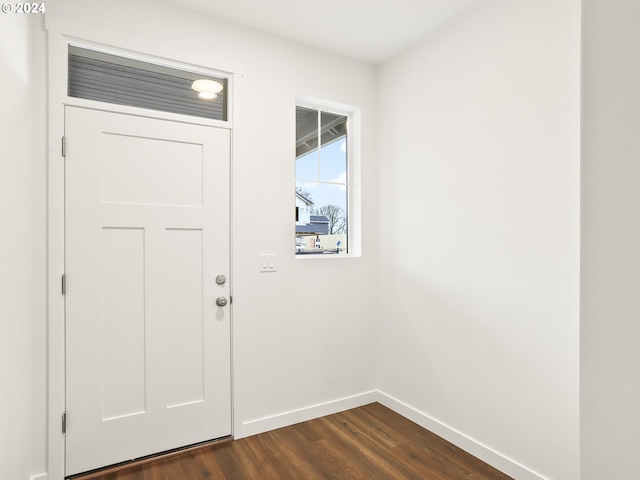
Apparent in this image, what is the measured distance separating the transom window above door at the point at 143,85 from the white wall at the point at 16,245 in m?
0.24

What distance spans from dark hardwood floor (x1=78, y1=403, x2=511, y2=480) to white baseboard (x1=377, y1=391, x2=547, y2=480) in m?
0.04

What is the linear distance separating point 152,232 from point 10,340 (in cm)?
86

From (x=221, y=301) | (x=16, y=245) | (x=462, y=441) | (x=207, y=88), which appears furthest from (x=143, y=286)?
(x=462, y=441)

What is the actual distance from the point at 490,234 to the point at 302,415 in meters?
1.82

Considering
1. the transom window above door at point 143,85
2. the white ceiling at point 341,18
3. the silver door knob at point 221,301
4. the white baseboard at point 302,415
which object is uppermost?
the white ceiling at point 341,18

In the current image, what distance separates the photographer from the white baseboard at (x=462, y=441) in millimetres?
2020

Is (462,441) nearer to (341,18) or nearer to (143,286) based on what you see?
(143,286)

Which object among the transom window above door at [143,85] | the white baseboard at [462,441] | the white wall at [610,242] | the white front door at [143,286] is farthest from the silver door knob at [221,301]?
the white wall at [610,242]

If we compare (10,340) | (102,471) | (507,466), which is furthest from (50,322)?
(507,466)

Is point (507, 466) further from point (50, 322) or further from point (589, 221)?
point (50, 322)

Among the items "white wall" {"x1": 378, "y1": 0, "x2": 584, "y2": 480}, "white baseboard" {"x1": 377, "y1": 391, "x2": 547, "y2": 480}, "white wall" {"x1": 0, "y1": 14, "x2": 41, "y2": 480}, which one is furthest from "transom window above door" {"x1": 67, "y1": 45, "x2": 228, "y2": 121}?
"white baseboard" {"x1": 377, "y1": 391, "x2": 547, "y2": 480}

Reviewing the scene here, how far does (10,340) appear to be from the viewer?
1.57m

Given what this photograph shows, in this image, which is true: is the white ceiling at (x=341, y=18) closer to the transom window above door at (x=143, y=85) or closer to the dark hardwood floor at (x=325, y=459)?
the transom window above door at (x=143, y=85)

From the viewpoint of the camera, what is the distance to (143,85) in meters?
2.25
